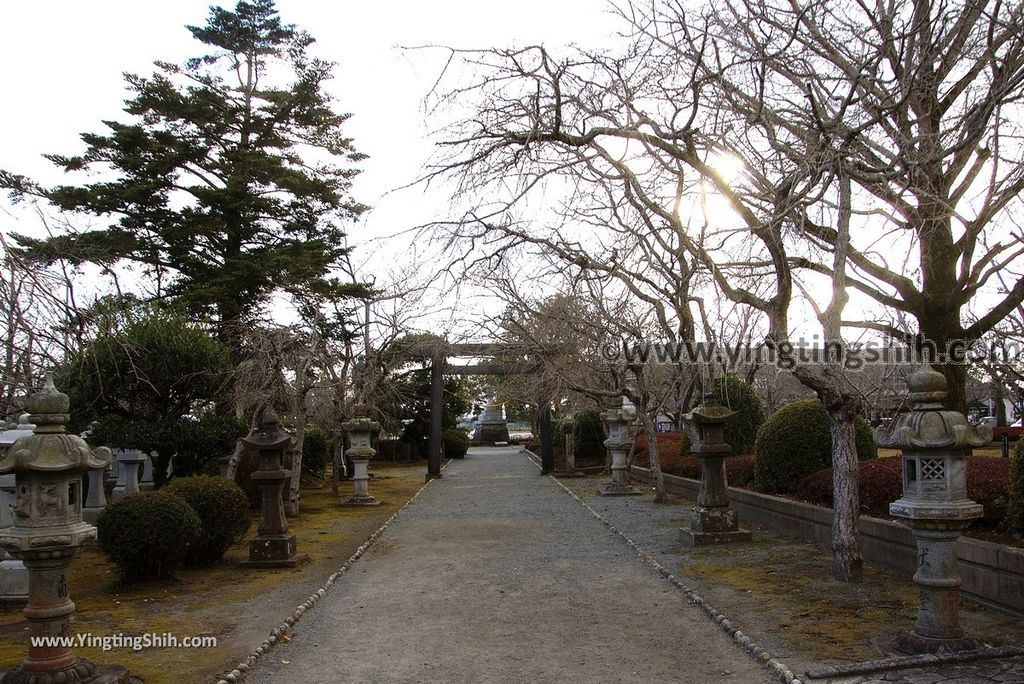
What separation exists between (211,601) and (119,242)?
13644 millimetres

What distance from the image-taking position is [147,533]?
8.38 metres

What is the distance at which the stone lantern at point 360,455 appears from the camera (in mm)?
17766

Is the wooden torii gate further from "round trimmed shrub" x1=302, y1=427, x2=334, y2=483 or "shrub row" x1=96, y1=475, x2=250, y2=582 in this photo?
"shrub row" x1=96, y1=475, x2=250, y2=582

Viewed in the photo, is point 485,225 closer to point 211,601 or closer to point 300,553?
point 211,601

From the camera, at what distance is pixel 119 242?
742 inches

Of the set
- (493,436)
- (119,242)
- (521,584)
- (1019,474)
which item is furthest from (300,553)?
(493,436)

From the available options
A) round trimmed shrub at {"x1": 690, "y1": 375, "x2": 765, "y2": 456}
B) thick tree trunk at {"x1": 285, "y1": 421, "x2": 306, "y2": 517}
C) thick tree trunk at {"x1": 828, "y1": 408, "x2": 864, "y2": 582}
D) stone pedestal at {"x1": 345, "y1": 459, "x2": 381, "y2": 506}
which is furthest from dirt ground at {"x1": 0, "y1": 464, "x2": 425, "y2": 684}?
round trimmed shrub at {"x1": 690, "y1": 375, "x2": 765, "y2": 456}

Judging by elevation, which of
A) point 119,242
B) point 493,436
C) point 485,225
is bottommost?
point 493,436

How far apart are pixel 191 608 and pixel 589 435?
22124 mm

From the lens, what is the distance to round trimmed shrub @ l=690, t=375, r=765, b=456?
18484 mm

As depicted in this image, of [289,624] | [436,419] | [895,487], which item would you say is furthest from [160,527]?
[436,419]

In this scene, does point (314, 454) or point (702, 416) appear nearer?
point (702, 416)

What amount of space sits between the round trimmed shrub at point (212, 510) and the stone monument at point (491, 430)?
44.5m

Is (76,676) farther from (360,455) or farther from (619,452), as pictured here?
(619,452)
